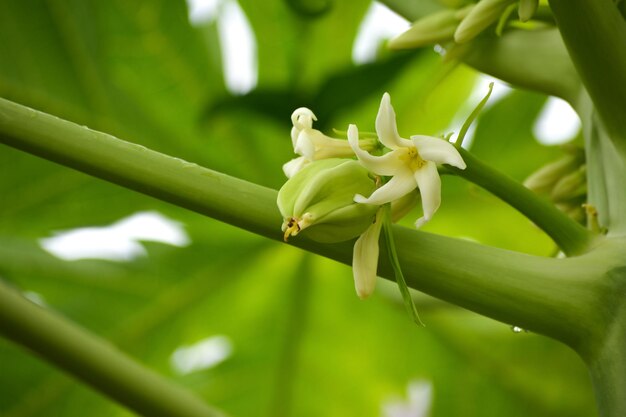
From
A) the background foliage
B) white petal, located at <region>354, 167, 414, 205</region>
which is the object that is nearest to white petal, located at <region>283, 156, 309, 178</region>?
white petal, located at <region>354, 167, 414, 205</region>

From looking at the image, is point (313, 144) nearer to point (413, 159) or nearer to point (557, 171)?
point (413, 159)

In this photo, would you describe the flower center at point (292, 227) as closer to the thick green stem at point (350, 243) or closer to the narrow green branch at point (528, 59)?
the thick green stem at point (350, 243)

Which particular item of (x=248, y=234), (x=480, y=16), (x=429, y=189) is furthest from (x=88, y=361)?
(x=248, y=234)

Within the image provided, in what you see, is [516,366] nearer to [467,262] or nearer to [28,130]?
[467,262]

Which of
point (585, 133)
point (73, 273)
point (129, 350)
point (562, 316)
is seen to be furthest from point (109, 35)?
point (562, 316)

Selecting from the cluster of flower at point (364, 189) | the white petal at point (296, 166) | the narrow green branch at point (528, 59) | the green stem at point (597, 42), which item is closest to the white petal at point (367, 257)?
the cluster of flower at point (364, 189)

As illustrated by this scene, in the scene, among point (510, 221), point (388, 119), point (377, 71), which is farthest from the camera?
point (510, 221)

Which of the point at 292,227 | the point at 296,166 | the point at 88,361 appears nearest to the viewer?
the point at 292,227

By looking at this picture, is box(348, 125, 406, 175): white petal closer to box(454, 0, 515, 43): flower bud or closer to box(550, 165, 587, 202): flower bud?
box(454, 0, 515, 43): flower bud
